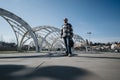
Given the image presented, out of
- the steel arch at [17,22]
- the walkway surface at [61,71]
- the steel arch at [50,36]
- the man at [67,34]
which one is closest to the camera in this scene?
the walkway surface at [61,71]

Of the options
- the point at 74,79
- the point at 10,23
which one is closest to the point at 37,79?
the point at 74,79

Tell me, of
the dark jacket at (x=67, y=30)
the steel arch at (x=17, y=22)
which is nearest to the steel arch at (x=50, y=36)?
the steel arch at (x=17, y=22)

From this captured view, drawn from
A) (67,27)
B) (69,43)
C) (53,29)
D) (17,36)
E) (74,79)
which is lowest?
(74,79)

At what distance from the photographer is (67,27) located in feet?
24.5

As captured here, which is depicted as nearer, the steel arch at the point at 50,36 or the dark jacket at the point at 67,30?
the dark jacket at the point at 67,30

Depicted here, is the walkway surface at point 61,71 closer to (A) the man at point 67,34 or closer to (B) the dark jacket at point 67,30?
(A) the man at point 67,34

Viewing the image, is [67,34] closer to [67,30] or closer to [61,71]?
[67,30]

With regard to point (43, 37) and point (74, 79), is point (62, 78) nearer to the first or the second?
point (74, 79)

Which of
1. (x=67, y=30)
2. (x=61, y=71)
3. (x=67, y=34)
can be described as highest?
(x=67, y=30)

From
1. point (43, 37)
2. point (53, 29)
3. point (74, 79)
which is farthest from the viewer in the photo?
point (43, 37)

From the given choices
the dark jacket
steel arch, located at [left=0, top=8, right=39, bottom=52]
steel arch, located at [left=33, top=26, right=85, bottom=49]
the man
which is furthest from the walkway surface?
steel arch, located at [left=33, top=26, right=85, bottom=49]

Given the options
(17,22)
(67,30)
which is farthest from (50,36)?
(67,30)

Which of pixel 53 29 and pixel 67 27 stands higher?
pixel 53 29

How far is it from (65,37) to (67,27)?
1.55ft
